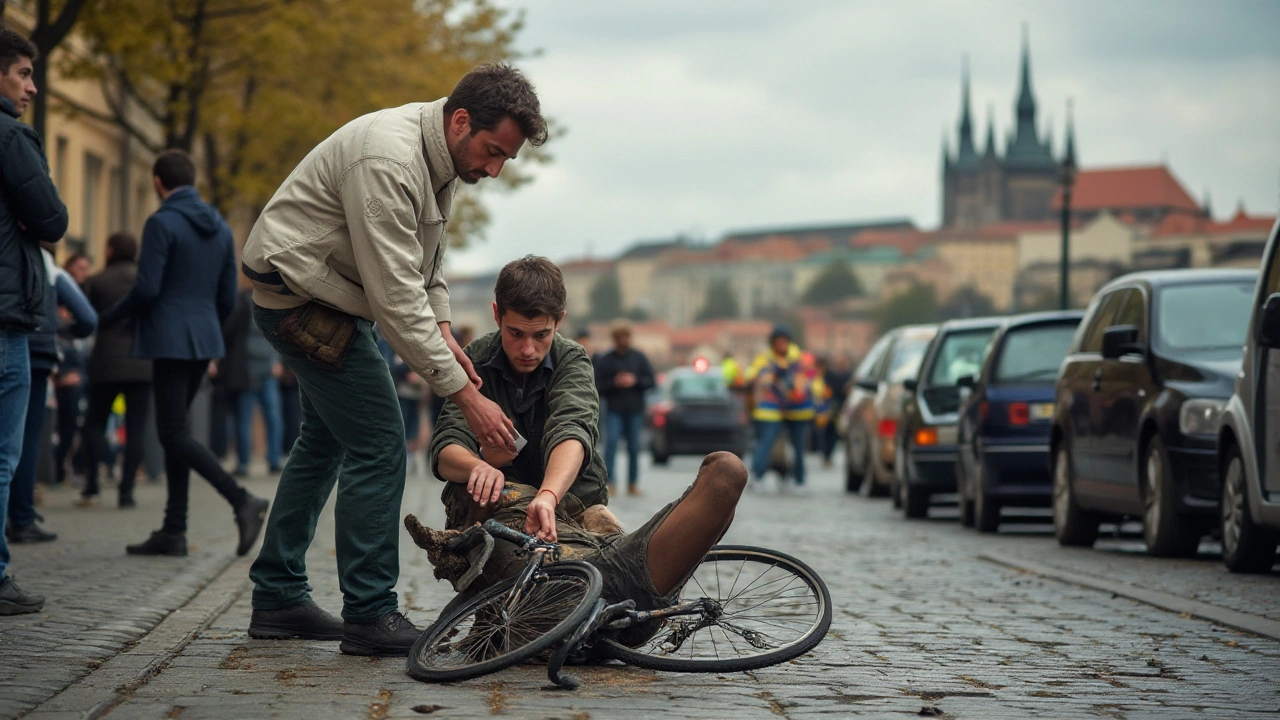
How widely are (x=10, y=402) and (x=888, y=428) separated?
12.5 metres

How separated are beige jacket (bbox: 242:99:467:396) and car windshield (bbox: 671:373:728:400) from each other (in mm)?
26822

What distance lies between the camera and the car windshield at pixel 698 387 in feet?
108

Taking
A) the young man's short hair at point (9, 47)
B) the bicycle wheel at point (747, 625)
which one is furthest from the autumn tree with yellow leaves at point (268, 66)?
the bicycle wheel at point (747, 625)

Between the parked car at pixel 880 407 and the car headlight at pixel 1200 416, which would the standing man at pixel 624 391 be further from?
the car headlight at pixel 1200 416

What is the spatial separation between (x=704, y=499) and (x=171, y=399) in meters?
4.92

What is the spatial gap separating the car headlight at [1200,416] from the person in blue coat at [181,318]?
476 centimetres

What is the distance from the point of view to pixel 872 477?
20.3 metres

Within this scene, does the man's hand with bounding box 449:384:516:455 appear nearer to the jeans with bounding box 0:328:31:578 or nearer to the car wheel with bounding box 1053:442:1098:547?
the jeans with bounding box 0:328:31:578

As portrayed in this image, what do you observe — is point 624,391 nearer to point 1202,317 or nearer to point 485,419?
point 1202,317

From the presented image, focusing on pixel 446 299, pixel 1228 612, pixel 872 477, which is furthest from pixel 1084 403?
pixel 872 477

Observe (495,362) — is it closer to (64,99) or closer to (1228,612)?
(1228,612)

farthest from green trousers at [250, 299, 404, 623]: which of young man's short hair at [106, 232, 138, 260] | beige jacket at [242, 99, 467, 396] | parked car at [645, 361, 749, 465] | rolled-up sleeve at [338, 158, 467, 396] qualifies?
parked car at [645, 361, 749, 465]

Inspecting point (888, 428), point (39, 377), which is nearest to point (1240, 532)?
point (39, 377)

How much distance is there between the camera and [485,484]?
552cm
